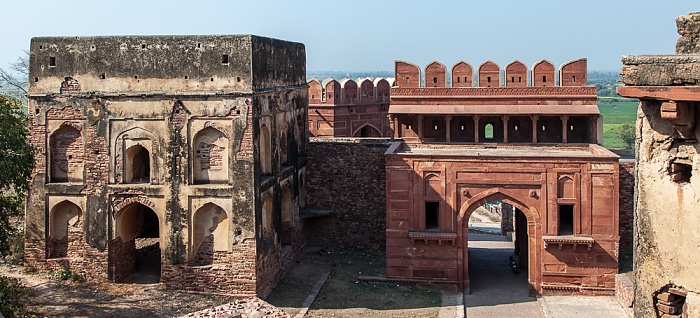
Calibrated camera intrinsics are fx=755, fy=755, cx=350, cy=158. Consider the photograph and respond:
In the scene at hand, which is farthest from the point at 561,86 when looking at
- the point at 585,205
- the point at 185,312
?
the point at 185,312

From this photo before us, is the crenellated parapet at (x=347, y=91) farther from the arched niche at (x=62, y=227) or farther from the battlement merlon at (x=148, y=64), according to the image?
the arched niche at (x=62, y=227)

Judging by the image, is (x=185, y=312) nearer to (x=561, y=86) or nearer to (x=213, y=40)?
(x=213, y=40)

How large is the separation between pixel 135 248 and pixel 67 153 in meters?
2.45

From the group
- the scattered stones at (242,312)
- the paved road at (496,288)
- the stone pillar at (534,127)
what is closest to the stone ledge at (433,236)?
the paved road at (496,288)

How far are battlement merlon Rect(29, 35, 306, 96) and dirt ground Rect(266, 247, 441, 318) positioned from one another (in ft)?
14.0

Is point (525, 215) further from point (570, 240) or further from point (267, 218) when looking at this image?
point (267, 218)

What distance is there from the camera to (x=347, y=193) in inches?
745

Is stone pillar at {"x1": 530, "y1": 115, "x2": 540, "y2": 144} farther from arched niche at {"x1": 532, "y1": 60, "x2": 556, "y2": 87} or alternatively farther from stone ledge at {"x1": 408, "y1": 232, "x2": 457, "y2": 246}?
stone ledge at {"x1": 408, "y1": 232, "x2": 457, "y2": 246}

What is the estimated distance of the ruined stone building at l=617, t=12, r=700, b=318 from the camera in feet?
18.3

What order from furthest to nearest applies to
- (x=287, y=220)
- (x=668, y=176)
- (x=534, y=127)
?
1. (x=534, y=127)
2. (x=287, y=220)
3. (x=668, y=176)

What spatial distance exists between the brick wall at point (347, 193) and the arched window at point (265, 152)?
11.1 feet

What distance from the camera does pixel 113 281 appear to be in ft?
48.6

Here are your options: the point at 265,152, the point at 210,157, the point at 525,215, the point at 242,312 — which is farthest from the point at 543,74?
the point at 242,312

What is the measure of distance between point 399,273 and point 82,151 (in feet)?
22.8
